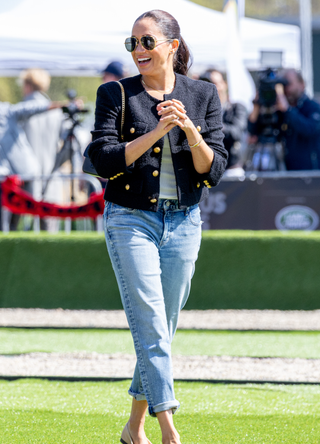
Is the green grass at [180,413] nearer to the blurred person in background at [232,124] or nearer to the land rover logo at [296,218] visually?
the land rover logo at [296,218]

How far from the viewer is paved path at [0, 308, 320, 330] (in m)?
6.75

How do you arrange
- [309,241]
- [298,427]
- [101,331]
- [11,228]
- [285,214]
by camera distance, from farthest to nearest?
[11,228] < [285,214] < [309,241] < [101,331] < [298,427]

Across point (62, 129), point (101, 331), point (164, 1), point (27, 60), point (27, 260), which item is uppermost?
point (164, 1)

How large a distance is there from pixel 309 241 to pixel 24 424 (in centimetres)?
399

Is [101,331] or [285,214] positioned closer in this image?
[101,331]

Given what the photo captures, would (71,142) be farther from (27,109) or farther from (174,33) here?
(174,33)

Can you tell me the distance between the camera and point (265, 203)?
7539 mm

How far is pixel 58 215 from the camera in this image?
7.95m

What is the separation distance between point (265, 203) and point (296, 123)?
1.23m

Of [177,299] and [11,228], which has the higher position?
[177,299]

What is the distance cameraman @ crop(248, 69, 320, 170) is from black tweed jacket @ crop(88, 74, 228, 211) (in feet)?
17.8

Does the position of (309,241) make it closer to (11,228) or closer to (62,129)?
(11,228)

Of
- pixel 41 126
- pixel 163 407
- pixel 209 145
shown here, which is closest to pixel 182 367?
pixel 163 407

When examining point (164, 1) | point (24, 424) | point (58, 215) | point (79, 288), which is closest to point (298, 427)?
point (24, 424)
